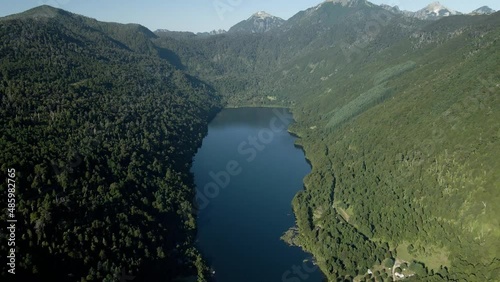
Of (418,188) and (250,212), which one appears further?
(250,212)

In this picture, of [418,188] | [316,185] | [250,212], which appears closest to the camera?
[418,188]

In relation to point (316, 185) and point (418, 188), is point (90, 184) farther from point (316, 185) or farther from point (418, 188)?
point (418, 188)

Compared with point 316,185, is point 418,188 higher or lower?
lower

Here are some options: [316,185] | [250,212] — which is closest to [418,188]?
[316,185]

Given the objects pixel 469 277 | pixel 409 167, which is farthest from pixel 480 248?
pixel 409 167

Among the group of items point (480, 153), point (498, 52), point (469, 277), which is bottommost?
point (469, 277)

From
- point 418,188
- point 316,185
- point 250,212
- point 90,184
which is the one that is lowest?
point 418,188

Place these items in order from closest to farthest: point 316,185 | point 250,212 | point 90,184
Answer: point 90,184 → point 250,212 → point 316,185

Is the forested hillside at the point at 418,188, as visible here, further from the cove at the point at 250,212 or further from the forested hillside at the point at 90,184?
the forested hillside at the point at 90,184

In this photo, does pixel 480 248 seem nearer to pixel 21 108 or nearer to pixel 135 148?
pixel 135 148
